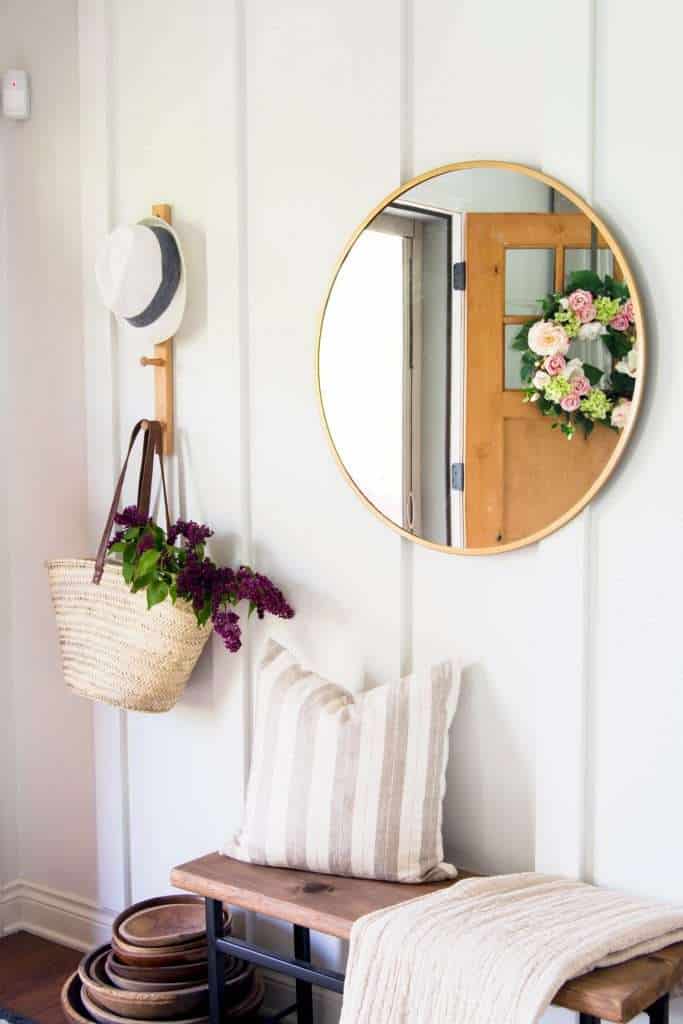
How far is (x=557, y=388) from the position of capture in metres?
2.10

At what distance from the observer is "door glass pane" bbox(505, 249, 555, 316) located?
2.12 metres

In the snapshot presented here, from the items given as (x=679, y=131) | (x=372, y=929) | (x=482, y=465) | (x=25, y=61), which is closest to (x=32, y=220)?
(x=25, y=61)

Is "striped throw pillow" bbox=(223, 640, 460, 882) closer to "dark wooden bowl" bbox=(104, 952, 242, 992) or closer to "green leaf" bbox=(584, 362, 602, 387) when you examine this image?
"dark wooden bowl" bbox=(104, 952, 242, 992)

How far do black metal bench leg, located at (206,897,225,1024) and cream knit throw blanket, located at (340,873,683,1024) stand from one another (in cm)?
46

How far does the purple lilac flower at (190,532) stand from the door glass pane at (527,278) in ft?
2.72

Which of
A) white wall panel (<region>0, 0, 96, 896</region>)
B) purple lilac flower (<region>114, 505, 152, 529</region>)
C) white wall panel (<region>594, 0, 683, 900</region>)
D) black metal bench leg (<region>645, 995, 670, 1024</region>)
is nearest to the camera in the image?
black metal bench leg (<region>645, 995, 670, 1024</region>)

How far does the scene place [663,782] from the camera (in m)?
2.04

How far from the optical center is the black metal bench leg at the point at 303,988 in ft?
8.07

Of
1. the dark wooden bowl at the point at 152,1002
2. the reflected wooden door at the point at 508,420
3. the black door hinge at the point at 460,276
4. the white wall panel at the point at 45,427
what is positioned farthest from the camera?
the white wall panel at the point at 45,427

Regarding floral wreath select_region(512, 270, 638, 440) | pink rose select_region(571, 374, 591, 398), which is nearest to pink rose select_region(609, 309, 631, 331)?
floral wreath select_region(512, 270, 638, 440)

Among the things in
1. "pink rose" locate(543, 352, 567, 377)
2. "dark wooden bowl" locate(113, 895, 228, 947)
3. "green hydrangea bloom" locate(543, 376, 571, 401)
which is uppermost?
"pink rose" locate(543, 352, 567, 377)

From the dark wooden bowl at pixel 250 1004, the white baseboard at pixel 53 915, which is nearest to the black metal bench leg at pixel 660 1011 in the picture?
the dark wooden bowl at pixel 250 1004

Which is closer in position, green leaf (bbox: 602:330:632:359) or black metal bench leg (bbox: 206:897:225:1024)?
green leaf (bbox: 602:330:632:359)

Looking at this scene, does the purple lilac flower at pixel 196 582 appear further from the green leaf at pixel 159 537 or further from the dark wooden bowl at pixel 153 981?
the dark wooden bowl at pixel 153 981
